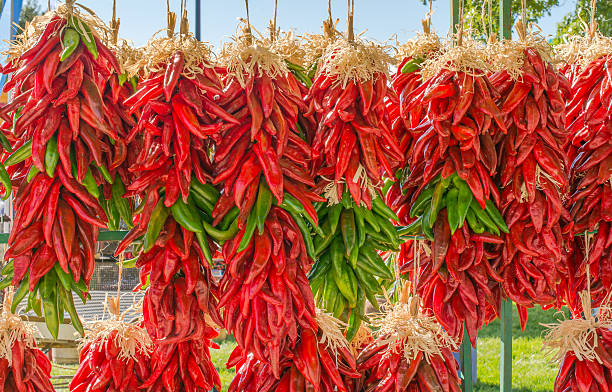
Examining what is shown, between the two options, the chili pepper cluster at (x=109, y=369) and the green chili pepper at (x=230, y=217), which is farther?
the chili pepper cluster at (x=109, y=369)

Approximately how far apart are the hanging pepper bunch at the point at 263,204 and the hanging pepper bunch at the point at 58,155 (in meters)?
0.38

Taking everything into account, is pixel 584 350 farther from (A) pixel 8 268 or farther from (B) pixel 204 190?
(A) pixel 8 268

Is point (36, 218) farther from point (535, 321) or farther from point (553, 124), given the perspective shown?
point (535, 321)

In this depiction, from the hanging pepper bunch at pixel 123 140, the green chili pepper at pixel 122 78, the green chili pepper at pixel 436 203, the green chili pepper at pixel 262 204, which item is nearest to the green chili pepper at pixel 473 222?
the green chili pepper at pixel 436 203

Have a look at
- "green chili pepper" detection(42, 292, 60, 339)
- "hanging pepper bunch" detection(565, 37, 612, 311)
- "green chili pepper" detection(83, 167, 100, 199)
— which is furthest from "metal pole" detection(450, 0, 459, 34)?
"green chili pepper" detection(42, 292, 60, 339)

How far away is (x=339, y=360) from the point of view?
1.89 meters

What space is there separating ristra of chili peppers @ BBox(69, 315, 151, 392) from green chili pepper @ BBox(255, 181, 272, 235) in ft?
1.97

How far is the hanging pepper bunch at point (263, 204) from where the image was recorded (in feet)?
5.41

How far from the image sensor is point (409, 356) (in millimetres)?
1876

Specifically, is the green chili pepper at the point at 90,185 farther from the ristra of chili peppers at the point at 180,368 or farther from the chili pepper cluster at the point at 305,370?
the chili pepper cluster at the point at 305,370

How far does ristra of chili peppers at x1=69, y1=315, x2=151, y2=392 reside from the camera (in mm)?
1810

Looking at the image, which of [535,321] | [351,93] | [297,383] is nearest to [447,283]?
[297,383]

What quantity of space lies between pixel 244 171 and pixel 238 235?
20cm

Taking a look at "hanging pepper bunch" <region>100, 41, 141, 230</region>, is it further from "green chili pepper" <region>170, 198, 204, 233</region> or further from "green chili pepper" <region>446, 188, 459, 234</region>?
"green chili pepper" <region>446, 188, 459, 234</region>
